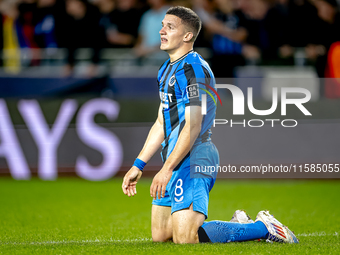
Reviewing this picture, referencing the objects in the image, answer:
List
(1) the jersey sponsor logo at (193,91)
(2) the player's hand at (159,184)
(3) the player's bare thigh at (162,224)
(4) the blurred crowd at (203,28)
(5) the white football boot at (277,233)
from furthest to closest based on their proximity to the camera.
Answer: (4) the blurred crowd at (203,28) < (3) the player's bare thigh at (162,224) < (5) the white football boot at (277,233) < (1) the jersey sponsor logo at (193,91) < (2) the player's hand at (159,184)

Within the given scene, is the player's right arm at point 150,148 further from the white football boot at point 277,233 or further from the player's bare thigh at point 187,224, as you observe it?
the white football boot at point 277,233

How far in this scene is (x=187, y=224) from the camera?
173 inches

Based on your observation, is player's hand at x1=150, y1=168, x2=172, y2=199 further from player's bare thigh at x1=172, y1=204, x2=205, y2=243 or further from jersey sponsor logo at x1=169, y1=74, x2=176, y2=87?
jersey sponsor logo at x1=169, y1=74, x2=176, y2=87

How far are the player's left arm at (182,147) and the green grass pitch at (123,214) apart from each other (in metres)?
0.52

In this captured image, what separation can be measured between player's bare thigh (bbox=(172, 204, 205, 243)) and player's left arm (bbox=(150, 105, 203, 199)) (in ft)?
0.99

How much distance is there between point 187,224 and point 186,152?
23.2 inches

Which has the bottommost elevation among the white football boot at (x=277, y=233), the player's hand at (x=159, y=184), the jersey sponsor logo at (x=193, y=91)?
the white football boot at (x=277, y=233)

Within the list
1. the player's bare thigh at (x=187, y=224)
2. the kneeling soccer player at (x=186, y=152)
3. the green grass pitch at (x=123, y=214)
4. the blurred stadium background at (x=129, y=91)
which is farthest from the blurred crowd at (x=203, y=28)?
the player's bare thigh at (x=187, y=224)

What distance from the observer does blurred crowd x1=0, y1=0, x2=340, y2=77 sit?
9633 mm

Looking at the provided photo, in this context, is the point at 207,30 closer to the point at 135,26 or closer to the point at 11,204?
the point at 135,26

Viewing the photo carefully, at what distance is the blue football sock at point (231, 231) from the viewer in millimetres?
4516

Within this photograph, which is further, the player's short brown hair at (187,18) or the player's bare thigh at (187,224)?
the player's short brown hair at (187,18)

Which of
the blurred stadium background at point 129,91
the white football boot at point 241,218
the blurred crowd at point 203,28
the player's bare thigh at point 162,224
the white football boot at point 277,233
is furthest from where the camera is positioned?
the blurred crowd at point 203,28

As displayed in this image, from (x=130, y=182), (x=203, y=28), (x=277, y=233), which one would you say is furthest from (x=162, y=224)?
(x=203, y=28)
